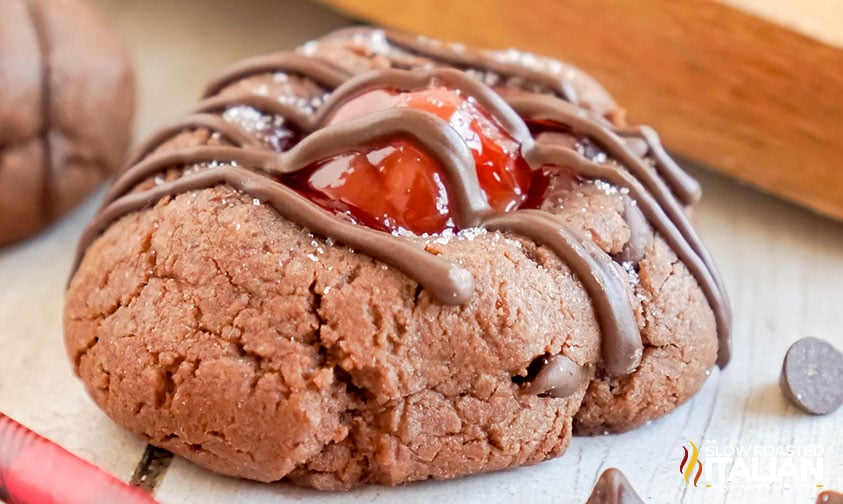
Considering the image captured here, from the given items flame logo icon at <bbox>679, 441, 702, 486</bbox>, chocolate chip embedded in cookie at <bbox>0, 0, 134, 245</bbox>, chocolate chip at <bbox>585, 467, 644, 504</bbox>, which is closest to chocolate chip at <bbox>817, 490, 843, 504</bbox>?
flame logo icon at <bbox>679, 441, 702, 486</bbox>

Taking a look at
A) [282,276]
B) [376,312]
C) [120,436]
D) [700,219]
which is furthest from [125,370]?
[700,219]

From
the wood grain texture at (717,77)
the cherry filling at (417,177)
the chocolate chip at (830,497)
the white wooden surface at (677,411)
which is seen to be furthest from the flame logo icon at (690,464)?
the wood grain texture at (717,77)

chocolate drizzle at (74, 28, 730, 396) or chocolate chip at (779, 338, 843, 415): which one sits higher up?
chocolate drizzle at (74, 28, 730, 396)

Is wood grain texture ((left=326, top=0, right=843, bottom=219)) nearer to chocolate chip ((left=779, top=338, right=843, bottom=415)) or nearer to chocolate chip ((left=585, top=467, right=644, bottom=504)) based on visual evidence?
chocolate chip ((left=779, top=338, right=843, bottom=415))

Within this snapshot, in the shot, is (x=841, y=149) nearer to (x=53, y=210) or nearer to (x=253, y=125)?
(x=253, y=125)

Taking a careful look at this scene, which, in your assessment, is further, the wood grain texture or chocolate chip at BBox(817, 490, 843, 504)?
the wood grain texture

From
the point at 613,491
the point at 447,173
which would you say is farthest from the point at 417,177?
the point at 613,491

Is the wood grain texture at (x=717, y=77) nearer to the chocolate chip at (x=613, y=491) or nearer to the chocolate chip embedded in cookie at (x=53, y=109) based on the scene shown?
the chocolate chip embedded in cookie at (x=53, y=109)

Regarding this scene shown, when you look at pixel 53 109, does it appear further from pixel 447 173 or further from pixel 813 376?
pixel 813 376
